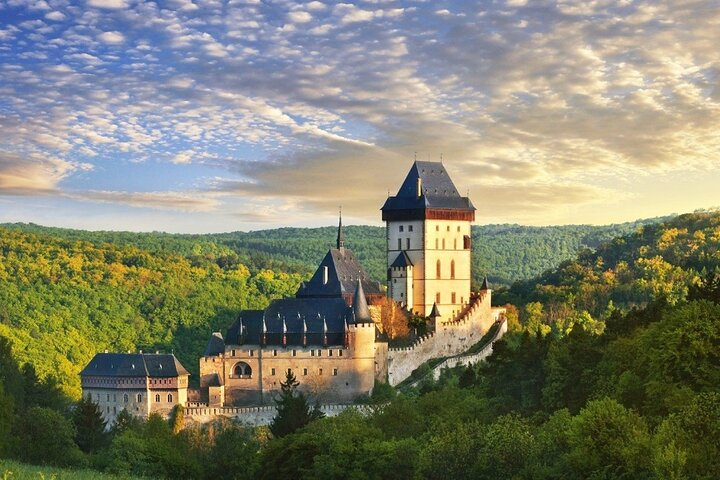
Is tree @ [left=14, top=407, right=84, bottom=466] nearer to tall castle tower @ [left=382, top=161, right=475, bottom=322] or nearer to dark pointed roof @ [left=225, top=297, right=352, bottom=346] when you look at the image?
dark pointed roof @ [left=225, top=297, right=352, bottom=346]

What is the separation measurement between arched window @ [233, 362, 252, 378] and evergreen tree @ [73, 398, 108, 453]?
26.8ft

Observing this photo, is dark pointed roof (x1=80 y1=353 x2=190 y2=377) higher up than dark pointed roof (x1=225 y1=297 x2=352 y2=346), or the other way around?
dark pointed roof (x1=225 y1=297 x2=352 y2=346)

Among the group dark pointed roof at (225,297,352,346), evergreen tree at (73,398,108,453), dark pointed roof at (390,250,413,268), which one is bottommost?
evergreen tree at (73,398,108,453)

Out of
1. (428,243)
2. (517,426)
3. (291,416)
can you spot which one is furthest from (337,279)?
(517,426)

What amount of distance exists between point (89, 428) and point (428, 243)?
26273 millimetres

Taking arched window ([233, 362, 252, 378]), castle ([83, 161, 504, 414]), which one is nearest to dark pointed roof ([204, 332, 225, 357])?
castle ([83, 161, 504, 414])

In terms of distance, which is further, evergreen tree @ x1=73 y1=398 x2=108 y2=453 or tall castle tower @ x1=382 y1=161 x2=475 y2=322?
tall castle tower @ x1=382 y1=161 x2=475 y2=322

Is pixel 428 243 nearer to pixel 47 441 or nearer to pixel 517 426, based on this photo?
pixel 47 441

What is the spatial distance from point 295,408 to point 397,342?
53.5 feet

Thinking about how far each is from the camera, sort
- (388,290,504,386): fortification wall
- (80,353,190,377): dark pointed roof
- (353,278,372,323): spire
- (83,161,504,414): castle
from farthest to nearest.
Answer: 1. (388,290,504,386): fortification wall
2. (353,278,372,323): spire
3. (83,161,504,414): castle
4. (80,353,190,377): dark pointed roof

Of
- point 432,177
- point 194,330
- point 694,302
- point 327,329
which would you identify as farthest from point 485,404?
point 194,330

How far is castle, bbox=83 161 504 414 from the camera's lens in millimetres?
68000

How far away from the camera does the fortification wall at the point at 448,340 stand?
2795 inches

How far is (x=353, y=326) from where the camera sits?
223 ft
